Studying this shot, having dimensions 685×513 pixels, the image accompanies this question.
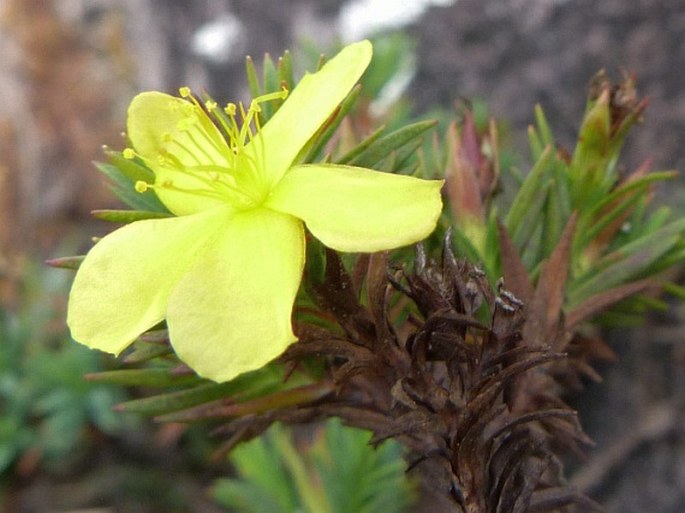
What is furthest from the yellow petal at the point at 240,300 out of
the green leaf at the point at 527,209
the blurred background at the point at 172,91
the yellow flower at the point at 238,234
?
the blurred background at the point at 172,91

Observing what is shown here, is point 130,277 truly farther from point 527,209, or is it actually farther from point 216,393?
point 527,209

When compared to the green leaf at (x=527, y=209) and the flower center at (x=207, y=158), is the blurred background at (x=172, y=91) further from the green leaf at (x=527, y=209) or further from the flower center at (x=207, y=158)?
the flower center at (x=207, y=158)

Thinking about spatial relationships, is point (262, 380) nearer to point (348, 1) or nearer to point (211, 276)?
point (211, 276)

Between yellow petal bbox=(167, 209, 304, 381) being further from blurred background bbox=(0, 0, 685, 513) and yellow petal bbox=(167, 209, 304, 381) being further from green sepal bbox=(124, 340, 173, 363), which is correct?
blurred background bbox=(0, 0, 685, 513)

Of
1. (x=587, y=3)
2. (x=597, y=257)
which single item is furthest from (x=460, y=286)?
(x=587, y=3)

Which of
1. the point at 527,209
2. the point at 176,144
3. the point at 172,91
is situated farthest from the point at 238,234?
the point at 172,91

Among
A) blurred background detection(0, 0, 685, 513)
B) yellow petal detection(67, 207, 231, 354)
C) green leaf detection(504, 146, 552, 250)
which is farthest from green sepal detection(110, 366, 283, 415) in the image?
blurred background detection(0, 0, 685, 513)
